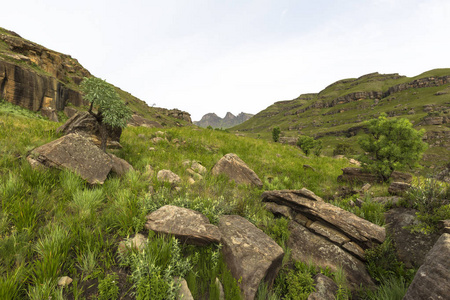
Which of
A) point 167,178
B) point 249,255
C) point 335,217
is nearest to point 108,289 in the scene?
point 249,255

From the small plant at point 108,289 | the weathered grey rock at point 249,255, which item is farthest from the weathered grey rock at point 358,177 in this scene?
the small plant at point 108,289

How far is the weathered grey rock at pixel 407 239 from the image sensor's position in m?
4.83

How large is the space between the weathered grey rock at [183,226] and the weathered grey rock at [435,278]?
13.0 ft

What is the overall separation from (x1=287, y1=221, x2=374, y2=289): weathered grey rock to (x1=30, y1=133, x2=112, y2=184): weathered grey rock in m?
6.65

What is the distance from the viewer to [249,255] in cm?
420

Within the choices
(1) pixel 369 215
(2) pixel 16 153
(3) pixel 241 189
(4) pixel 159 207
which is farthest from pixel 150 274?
(1) pixel 369 215

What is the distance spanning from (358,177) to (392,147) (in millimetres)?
2836

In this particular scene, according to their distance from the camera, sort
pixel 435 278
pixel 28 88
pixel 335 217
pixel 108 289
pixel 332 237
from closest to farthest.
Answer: pixel 108 289 < pixel 435 278 < pixel 332 237 < pixel 335 217 < pixel 28 88

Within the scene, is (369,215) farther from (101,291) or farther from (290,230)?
(101,291)

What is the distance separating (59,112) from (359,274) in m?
41.8

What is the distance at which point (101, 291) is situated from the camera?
2641 millimetres

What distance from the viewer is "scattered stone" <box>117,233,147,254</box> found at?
334cm

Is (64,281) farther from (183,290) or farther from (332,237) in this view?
(332,237)

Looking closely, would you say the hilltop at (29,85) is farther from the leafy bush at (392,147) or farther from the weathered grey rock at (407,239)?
the weathered grey rock at (407,239)
